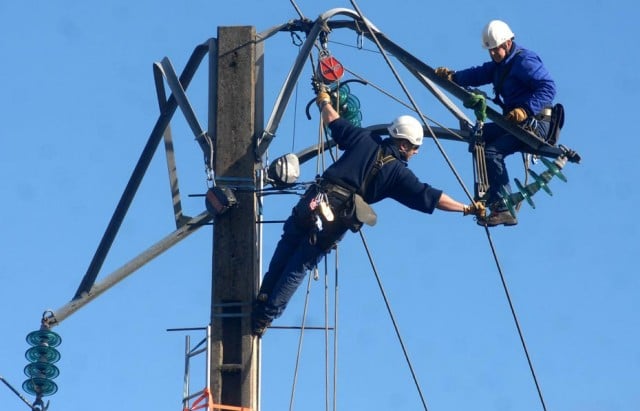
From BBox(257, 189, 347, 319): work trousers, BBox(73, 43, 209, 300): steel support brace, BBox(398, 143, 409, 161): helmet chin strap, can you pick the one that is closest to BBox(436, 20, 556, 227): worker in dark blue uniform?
BBox(398, 143, 409, 161): helmet chin strap

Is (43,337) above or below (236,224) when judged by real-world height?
below

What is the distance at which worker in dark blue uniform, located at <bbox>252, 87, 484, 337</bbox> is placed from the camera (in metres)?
11.4

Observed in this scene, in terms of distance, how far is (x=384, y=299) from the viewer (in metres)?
11.7

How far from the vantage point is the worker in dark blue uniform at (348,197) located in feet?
37.4

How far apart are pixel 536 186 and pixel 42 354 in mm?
4152

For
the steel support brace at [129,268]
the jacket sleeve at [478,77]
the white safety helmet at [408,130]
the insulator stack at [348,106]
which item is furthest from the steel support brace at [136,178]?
the jacket sleeve at [478,77]

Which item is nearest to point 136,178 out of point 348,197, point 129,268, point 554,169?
point 129,268

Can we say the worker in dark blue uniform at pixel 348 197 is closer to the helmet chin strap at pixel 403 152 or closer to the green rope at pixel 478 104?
the helmet chin strap at pixel 403 152

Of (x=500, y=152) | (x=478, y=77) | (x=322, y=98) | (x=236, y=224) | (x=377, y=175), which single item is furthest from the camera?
(x=478, y=77)

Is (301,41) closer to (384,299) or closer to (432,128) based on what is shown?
(432,128)

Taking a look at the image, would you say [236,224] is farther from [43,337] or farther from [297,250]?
[43,337]

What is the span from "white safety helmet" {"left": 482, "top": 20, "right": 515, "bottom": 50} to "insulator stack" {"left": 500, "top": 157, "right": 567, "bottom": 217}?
3.92 feet

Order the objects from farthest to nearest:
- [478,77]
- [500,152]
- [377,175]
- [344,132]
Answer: [478,77] → [500,152] → [344,132] → [377,175]

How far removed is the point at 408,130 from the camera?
11797 mm
